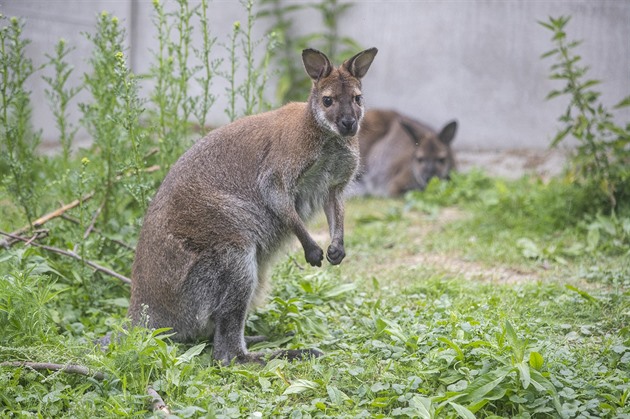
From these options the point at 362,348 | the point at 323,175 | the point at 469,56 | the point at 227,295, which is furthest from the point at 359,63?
the point at 469,56

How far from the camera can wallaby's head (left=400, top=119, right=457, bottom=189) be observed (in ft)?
31.3

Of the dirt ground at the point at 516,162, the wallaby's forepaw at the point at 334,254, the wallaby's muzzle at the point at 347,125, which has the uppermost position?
the wallaby's muzzle at the point at 347,125

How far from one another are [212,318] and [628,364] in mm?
2248

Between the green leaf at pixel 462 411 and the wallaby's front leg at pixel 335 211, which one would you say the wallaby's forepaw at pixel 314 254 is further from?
the green leaf at pixel 462 411

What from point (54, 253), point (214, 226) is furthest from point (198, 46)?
A: point (214, 226)

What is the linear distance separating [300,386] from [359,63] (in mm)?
1992

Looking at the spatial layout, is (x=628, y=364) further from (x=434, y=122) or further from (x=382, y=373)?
(x=434, y=122)

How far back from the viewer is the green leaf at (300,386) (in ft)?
11.6

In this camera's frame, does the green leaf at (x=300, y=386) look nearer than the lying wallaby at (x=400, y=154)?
Yes

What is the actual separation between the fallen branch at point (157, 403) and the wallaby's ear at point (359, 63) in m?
2.21

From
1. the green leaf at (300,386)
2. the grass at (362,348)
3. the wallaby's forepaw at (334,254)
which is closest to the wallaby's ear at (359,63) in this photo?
the wallaby's forepaw at (334,254)

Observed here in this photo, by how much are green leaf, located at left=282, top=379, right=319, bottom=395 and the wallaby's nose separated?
1.44 meters

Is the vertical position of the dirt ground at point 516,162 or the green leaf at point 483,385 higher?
the dirt ground at point 516,162

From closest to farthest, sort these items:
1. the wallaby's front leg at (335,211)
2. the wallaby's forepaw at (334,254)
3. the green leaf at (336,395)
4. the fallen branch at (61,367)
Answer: the green leaf at (336,395)
the fallen branch at (61,367)
the wallaby's forepaw at (334,254)
the wallaby's front leg at (335,211)
